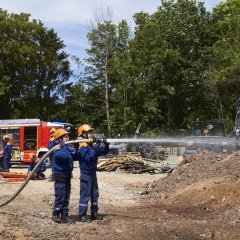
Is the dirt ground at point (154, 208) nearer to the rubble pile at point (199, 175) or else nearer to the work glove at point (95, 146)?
the rubble pile at point (199, 175)

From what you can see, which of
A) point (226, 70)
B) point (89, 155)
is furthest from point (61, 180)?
point (226, 70)

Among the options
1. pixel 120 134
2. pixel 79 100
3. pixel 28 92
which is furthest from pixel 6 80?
pixel 120 134

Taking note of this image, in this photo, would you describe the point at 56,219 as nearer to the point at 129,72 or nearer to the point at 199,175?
the point at 199,175

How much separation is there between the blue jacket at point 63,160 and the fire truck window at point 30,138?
15625 mm

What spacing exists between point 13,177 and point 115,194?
450 centimetres

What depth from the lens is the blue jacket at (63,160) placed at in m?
9.12

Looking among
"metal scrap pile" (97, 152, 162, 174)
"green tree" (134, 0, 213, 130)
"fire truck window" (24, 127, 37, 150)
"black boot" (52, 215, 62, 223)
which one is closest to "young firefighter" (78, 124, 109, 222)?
"black boot" (52, 215, 62, 223)

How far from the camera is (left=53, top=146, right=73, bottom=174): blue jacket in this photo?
9125mm

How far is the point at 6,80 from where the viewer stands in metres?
41.1

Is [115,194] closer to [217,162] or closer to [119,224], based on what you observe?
[217,162]

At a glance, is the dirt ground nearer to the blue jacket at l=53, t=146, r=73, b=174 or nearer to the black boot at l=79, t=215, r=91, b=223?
the black boot at l=79, t=215, r=91, b=223

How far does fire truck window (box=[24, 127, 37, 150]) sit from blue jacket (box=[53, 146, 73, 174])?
1562 centimetres

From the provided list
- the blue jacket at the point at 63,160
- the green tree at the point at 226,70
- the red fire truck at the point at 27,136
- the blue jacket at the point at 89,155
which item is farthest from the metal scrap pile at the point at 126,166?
the green tree at the point at 226,70

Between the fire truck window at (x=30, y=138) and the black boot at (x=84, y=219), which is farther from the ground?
the fire truck window at (x=30, y=138)
